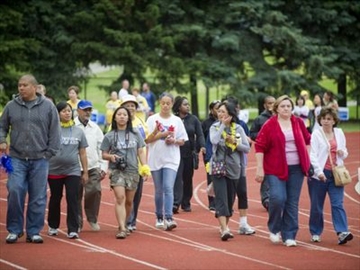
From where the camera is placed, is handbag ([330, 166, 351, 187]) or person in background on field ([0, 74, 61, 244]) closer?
person in background on field ([0, 74, 61, 244])

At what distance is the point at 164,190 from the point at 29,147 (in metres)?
2.71

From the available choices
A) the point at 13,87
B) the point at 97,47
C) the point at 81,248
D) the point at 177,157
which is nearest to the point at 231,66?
the point at 97,47

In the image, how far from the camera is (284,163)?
555 inches

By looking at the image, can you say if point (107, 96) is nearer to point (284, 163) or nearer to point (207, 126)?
point (207, 126)

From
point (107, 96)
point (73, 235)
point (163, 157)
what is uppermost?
point (107, 96)

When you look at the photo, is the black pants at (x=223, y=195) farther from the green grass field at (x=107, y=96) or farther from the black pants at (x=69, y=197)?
the green grass field at (x=107, y=96)

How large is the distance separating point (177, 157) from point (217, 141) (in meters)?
1.47

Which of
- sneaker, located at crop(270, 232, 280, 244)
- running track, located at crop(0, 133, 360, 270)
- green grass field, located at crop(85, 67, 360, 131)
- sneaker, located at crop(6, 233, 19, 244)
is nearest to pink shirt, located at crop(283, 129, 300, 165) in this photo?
sneaker, located at crop(270, 232, 280, 244)

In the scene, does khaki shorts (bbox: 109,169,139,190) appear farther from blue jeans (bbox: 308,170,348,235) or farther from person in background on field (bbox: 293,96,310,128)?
person in background on field (bbox: 293,96,310,128)

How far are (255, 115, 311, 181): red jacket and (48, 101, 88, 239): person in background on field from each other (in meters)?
2.44

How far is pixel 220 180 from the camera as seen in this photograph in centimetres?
1501

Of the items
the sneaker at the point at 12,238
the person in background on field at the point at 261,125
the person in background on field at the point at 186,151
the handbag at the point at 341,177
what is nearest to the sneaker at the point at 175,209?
the person in background on field at the point at 186,151

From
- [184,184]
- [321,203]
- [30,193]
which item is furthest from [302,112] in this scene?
[30,193]

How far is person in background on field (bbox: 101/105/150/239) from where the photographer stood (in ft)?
48.8
